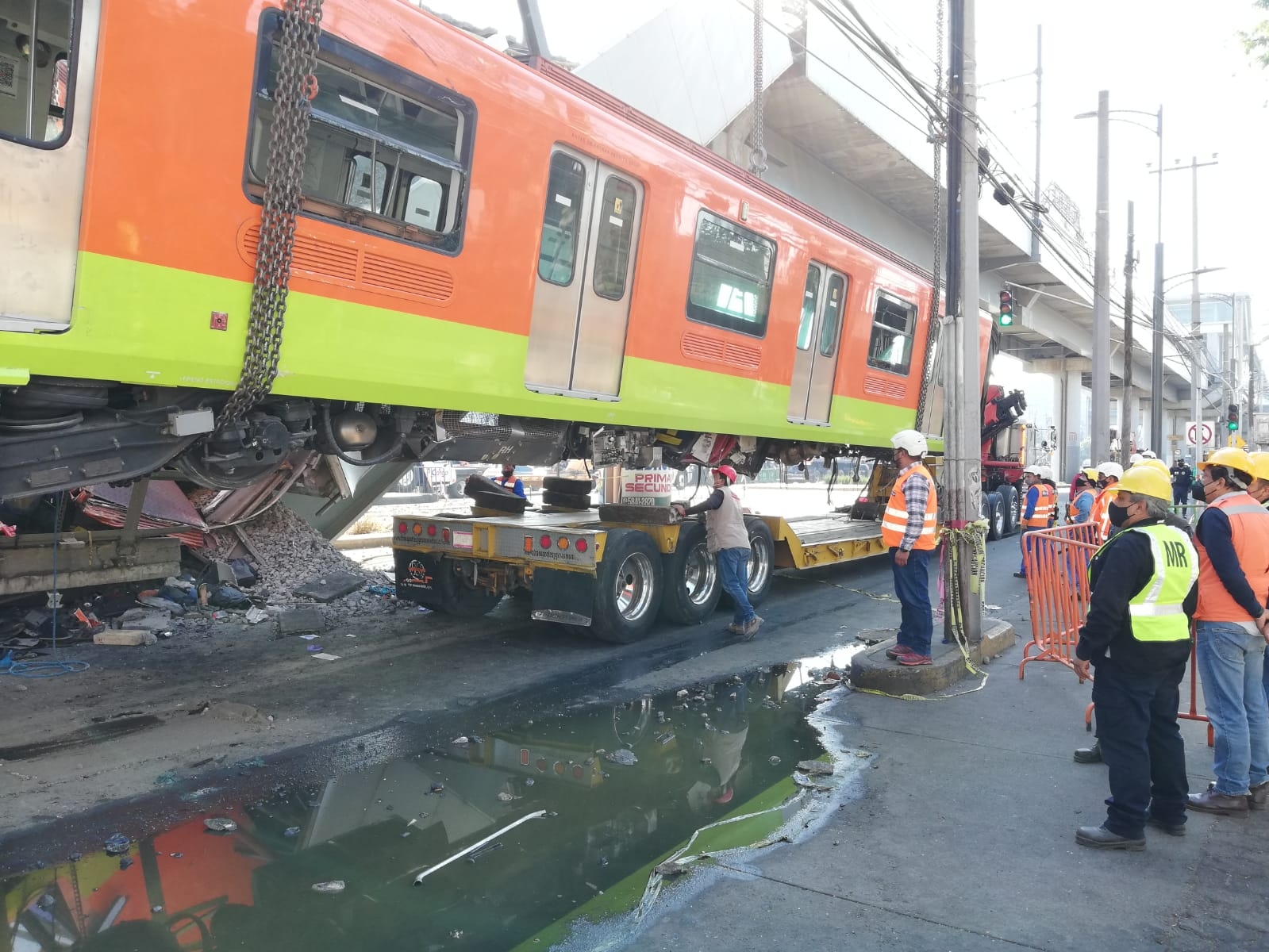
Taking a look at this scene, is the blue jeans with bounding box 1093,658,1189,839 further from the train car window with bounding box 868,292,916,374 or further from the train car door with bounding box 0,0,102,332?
the train car window with bounding box 868,292,916,374

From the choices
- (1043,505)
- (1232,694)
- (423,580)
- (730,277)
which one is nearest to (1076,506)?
(1043,505)

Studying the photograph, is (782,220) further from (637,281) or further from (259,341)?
(259,341)

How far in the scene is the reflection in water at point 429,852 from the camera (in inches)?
128

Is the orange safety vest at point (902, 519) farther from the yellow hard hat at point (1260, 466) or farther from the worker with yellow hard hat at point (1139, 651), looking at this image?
the worker with yellow hard hat at point (1139, 651)

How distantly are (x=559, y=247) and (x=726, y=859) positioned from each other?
426 centimetres

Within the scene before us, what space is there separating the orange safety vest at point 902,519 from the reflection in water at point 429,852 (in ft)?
6.08

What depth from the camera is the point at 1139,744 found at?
13.0ft

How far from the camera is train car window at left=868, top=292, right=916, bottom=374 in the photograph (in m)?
10.9

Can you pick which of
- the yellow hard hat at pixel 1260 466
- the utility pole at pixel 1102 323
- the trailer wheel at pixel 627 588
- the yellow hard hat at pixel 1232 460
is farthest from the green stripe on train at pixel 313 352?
the utility pole at pixel 1102 323

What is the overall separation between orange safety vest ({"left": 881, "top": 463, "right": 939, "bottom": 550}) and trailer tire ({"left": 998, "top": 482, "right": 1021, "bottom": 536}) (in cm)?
1105

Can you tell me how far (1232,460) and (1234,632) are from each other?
2.66ft

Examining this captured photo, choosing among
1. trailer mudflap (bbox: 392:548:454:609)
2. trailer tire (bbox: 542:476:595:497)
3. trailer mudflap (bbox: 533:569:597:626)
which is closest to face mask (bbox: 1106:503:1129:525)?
trailer mudflap (bbox: 533:569:597:626)

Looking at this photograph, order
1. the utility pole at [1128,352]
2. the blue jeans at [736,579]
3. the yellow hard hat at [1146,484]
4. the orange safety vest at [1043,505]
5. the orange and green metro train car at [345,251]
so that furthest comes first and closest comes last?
the utility pole at [1128,352] → the orange safety vest at [1043,505] → the blue jeans at [736,579] → the orange and green metro train car at [345,251] → the yellow hard hat at [1146,484]

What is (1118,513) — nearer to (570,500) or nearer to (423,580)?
(423,580)
